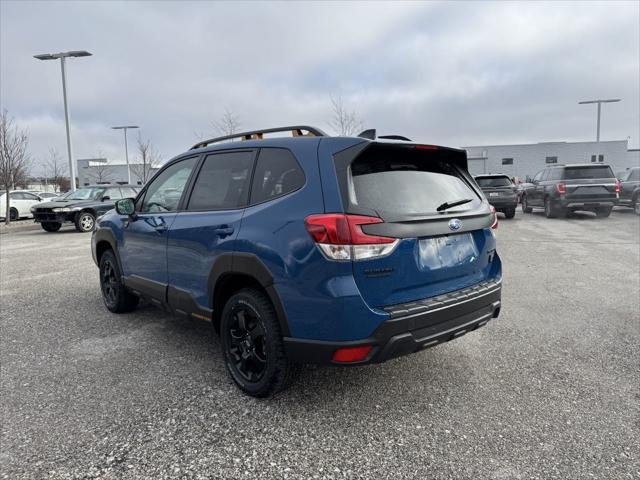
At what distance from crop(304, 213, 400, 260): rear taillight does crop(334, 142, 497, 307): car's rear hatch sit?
0.11 ft

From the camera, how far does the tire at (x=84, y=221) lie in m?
14.0

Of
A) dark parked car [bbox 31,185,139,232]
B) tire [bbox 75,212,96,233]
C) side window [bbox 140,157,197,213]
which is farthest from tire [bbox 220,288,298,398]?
tire [bbox 75,212,96,233]

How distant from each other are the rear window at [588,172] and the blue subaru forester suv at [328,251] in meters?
13.0

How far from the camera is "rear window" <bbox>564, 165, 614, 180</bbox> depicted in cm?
1398

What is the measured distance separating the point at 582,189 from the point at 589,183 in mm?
270

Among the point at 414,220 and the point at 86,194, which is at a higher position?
the point at 86,194

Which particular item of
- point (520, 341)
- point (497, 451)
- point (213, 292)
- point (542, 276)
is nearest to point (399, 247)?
point (497, 451)

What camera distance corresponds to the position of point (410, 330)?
2.56m

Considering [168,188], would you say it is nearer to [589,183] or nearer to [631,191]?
[589,183]

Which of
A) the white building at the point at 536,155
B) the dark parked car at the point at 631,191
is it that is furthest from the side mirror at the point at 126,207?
the white building at the point at 536,155

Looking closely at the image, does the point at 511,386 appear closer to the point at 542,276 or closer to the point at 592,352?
the point at 592,352

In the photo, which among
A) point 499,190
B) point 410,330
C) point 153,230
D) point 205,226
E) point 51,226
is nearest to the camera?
point 410,330

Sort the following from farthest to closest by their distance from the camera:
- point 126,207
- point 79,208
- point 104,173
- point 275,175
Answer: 1. point 104,173
2. point 79,208
3. point 126,207
4. point 275,175

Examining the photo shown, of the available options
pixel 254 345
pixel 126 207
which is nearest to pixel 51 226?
pixel 126 207
